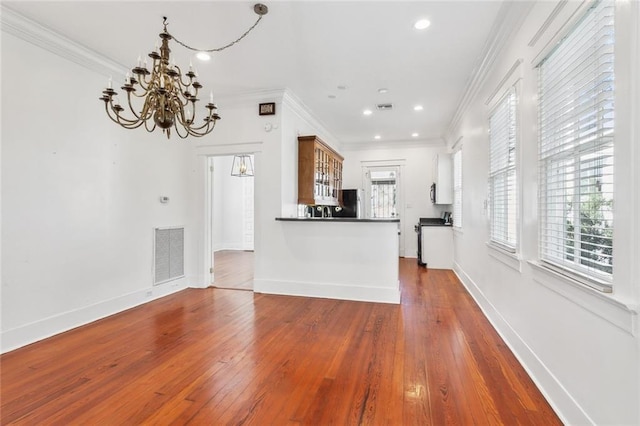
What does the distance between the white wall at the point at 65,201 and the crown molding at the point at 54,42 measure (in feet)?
0.20

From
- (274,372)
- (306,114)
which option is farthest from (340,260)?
(306,114)

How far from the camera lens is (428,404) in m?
1.84

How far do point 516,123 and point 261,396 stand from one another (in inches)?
115

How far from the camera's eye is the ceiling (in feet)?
8.35

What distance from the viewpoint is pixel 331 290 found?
414 centimetres

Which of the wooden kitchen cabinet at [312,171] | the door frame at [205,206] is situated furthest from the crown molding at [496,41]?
the door frame at [205,206]

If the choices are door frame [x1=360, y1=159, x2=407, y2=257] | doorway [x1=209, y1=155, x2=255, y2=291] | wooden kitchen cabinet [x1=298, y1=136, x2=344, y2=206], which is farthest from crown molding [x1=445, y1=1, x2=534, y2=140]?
doorway [x1=209, y1=155, x2=255, y2=291]

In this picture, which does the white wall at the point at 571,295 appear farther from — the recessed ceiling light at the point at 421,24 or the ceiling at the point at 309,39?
the recessed ceiling light at the point at 421,24

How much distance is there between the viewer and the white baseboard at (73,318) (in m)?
2.60

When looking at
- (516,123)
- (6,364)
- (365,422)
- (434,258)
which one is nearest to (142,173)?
Result: (6,364)

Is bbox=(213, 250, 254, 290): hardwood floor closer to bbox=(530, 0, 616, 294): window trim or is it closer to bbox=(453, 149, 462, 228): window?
bbox=(530, 0, 616, 294): window trim

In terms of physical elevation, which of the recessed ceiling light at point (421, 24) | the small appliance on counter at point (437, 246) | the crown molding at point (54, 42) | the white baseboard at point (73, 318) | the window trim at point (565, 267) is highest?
the recessed ceiling light at point (421, 24)

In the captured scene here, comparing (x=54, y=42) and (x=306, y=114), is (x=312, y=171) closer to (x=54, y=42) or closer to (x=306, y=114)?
(x=306, y=114)

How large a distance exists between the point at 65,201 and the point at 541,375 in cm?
438
